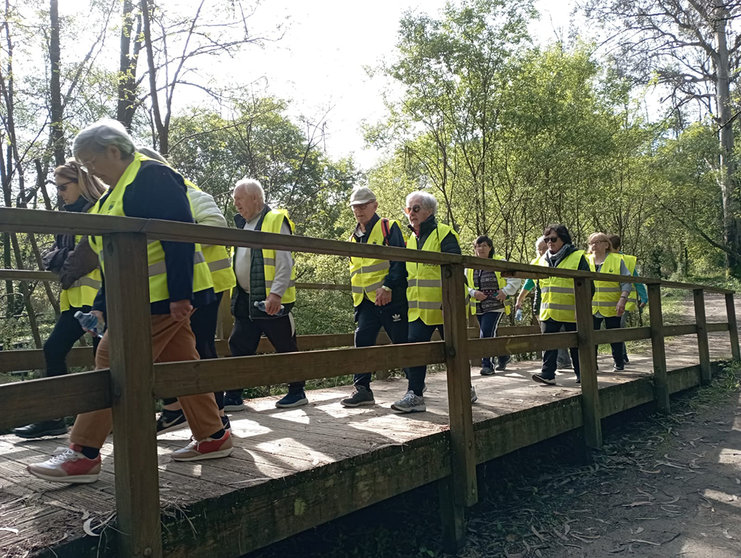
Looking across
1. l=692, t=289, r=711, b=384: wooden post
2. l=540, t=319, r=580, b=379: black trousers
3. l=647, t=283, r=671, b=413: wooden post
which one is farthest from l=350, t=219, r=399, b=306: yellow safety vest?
l=692, t=289, r=711, b=384: wooden post

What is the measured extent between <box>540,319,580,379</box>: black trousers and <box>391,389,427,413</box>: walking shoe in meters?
1.97

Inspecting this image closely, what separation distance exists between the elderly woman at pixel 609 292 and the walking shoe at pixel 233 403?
4.45 metres

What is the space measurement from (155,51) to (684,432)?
33.2 ft

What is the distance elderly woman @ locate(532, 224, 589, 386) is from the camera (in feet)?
20.0

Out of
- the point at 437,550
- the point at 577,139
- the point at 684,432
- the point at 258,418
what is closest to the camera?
the point at 437,550

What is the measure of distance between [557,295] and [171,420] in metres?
4.02

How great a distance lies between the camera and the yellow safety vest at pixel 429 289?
4555 mm

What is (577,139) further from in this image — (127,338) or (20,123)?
(127,338)

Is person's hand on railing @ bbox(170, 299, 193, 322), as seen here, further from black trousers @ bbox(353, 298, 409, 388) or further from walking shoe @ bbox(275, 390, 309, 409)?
black trousers @ bbox(353, 298, 409, 388)

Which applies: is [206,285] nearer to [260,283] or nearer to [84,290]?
[84,290]

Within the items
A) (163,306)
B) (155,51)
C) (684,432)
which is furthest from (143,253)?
(155,51)

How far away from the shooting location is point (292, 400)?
15.7ft

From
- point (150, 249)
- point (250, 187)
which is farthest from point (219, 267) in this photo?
point (150, 249)

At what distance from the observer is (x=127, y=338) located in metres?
2.20
